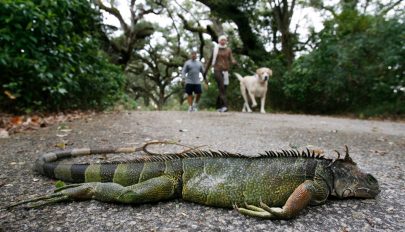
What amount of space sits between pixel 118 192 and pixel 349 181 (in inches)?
60.2

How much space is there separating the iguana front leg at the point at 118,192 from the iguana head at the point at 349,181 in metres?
1.07

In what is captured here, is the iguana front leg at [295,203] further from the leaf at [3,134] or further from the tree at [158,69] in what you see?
the tree at [158,69]

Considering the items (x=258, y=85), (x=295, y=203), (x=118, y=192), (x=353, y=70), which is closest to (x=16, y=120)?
(x=118, y=192)

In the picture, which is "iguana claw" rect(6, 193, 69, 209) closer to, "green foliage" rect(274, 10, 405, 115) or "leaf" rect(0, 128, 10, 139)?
"leaf" rect(0, 128, 10, 139)

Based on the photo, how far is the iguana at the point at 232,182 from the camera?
215 centimetres

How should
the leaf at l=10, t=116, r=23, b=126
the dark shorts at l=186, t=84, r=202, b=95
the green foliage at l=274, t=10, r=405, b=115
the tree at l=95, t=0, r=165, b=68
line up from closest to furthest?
the leaf at l=10, t=116, r=23, b=126
the green foliage at l=274, t=10, r=405, b=115
the dark shorts at l=186, t=84, r=202, b=95
the tree at l=95, t=0, r=165, b=68

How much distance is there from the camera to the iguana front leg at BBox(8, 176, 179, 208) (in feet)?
7.25

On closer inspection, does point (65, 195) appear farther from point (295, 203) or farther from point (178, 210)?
point (295, 203)

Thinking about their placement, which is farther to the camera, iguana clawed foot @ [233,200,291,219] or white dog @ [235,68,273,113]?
white dog @ [235,68,273,113]

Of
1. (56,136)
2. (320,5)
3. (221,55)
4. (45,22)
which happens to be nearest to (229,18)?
(320,5)

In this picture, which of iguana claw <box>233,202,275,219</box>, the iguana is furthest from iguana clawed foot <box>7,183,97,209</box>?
iguana claw <box>233,202,275,219</box>

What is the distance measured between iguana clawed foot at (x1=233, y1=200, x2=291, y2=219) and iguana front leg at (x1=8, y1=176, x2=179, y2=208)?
0.50 meters

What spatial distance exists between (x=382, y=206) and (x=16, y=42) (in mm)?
5468

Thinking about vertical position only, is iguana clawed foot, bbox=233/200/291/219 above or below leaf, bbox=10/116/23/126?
below
